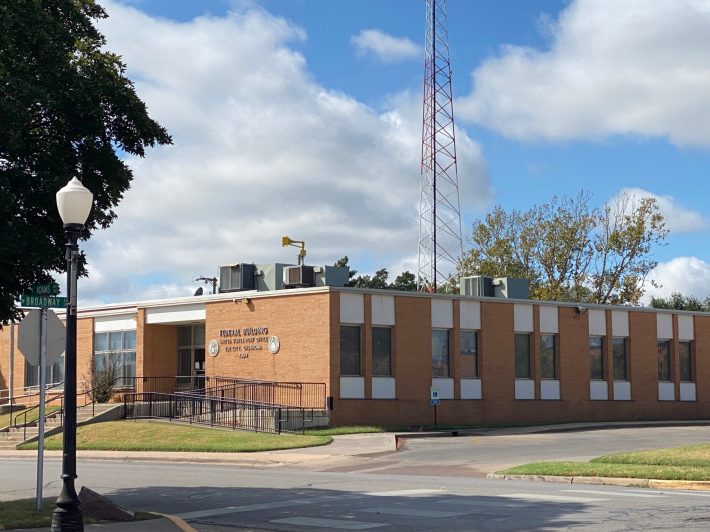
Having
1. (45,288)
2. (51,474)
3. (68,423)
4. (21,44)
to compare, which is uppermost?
(21,44)

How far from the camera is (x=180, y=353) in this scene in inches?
1775

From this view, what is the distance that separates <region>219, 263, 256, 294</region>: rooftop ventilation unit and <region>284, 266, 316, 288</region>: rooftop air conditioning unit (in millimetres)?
2709

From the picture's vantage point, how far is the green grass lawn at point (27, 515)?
13.3m

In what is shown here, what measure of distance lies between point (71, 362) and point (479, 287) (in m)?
33.1

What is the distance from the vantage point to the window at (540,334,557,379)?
42.7 metres

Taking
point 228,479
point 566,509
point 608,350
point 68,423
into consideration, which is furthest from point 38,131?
point 608,350

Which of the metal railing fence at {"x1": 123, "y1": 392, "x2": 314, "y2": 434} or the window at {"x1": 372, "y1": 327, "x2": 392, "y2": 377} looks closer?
the metal railing fence at {"x1": 123, "y1": 392, "x2": 314, "y2": 434}

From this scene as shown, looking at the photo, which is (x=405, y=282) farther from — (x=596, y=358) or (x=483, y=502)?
(x=483, y=502)

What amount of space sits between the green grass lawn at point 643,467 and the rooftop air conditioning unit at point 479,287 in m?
20.4

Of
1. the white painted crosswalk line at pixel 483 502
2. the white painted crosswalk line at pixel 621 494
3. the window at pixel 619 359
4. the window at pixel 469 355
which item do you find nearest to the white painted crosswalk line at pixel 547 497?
the white painted crosswalk line at pixel 483 502

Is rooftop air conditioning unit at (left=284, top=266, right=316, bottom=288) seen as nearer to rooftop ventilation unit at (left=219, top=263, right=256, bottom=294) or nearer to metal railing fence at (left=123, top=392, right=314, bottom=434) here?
rooftop ventilation unit at (left=219, top=263, right=256, bottom=294)

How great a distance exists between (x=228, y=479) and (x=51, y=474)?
507 cm

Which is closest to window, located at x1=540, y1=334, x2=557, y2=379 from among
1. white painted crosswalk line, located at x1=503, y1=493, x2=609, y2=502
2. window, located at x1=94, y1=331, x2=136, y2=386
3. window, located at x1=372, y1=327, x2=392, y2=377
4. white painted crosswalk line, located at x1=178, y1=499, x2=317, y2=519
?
window, located at x1=372, y1=327, x2=392, y2=377

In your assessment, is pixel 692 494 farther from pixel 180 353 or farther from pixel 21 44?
pixel 180 353
